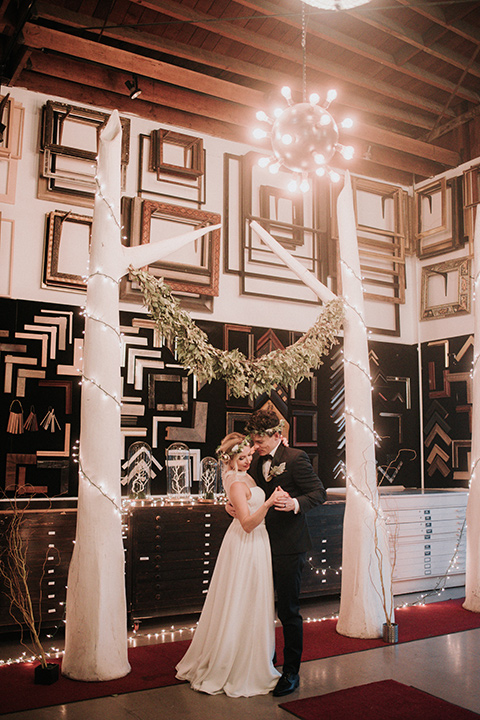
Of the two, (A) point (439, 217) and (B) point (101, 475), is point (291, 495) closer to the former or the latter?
(B) point (101, 475)

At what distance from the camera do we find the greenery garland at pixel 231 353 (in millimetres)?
4035

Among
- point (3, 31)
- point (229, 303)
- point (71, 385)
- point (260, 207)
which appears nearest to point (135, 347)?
point (71, 385)

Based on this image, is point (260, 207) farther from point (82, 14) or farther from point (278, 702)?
point (278, 702)

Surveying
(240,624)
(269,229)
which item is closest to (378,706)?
(240,624)

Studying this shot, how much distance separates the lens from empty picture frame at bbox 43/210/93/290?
5285mm

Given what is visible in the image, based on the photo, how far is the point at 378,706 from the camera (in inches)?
124

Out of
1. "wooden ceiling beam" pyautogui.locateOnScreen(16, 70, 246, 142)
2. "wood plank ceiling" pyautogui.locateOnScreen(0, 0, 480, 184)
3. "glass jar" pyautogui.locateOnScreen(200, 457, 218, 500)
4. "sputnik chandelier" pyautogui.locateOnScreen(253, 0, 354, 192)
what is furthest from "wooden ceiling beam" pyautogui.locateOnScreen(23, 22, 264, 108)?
"glass jar" pyautogui.locateOnScreen(200, 457, 218, 500)

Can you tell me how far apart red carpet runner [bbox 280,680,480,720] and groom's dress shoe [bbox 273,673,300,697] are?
0.30 ft

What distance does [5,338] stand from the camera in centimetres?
507

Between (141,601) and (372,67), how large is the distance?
544 cm

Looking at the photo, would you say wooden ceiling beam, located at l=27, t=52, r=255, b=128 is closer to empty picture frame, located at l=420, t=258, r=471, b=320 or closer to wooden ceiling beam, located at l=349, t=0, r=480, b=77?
wooden ceiling beam, located at l=349, t=0, r=480, b=77

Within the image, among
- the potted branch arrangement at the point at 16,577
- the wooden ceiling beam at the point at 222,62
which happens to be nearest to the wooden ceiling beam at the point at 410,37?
the wooden ceiling beam at the point at 222,62

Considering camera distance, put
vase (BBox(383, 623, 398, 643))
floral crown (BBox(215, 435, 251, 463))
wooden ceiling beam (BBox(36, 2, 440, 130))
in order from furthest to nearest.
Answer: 1. wooden ceiling beam (BBox(36, 2, 440, 130))
2. vase (BBox(383, 623, 398, 643))
3. floral crown (BBox(215, 435, 251, 463))

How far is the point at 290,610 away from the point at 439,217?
5355mm
